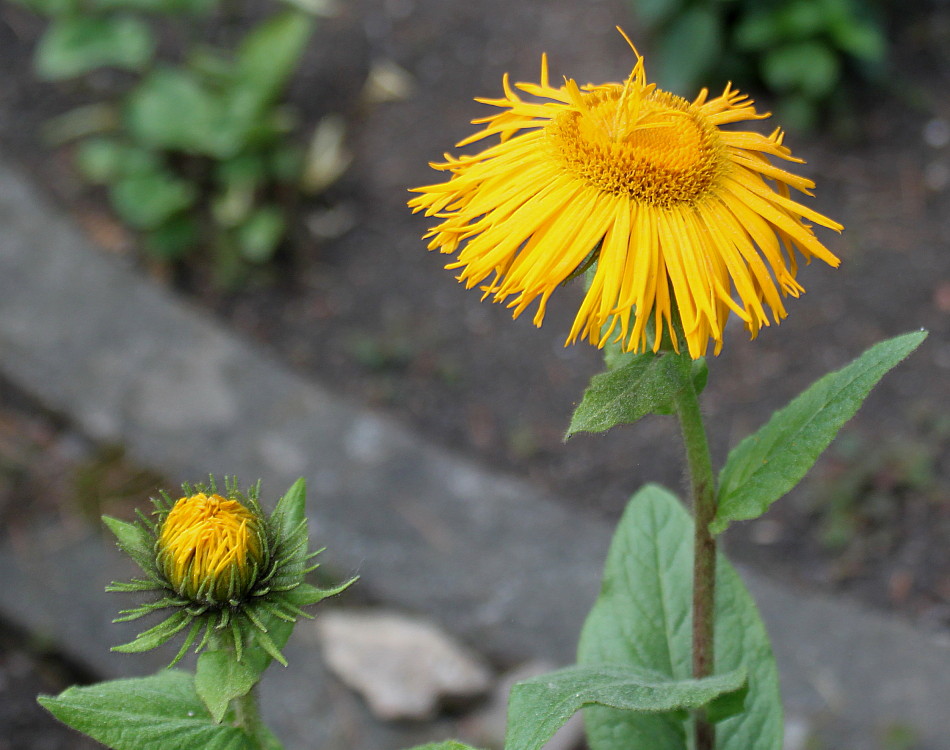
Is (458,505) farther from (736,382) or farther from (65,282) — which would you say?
(65,282)

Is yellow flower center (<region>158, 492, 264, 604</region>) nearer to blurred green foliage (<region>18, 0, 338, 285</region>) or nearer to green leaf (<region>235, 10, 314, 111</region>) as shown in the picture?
blurred green foliage (<region>18, 0, 338, 285</region>)

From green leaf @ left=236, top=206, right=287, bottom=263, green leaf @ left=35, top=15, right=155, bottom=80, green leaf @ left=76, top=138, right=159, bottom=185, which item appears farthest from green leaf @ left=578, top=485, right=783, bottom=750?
green leaf @ left=35, top=15, right=155, bottom=80

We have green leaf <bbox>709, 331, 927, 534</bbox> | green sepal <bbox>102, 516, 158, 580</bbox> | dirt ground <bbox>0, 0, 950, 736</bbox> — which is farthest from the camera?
dirt ground <bbox>0, 0, 950, 736</bbox>

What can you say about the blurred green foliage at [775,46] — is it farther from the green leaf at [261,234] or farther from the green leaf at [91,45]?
the green leaf at [91,45]

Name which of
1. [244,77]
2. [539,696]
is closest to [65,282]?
[244,77]

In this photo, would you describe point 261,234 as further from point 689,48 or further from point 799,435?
point 799,435

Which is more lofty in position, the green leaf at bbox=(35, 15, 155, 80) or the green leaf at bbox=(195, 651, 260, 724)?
the green leaf at bbox=(35, 15, 155, 80)
